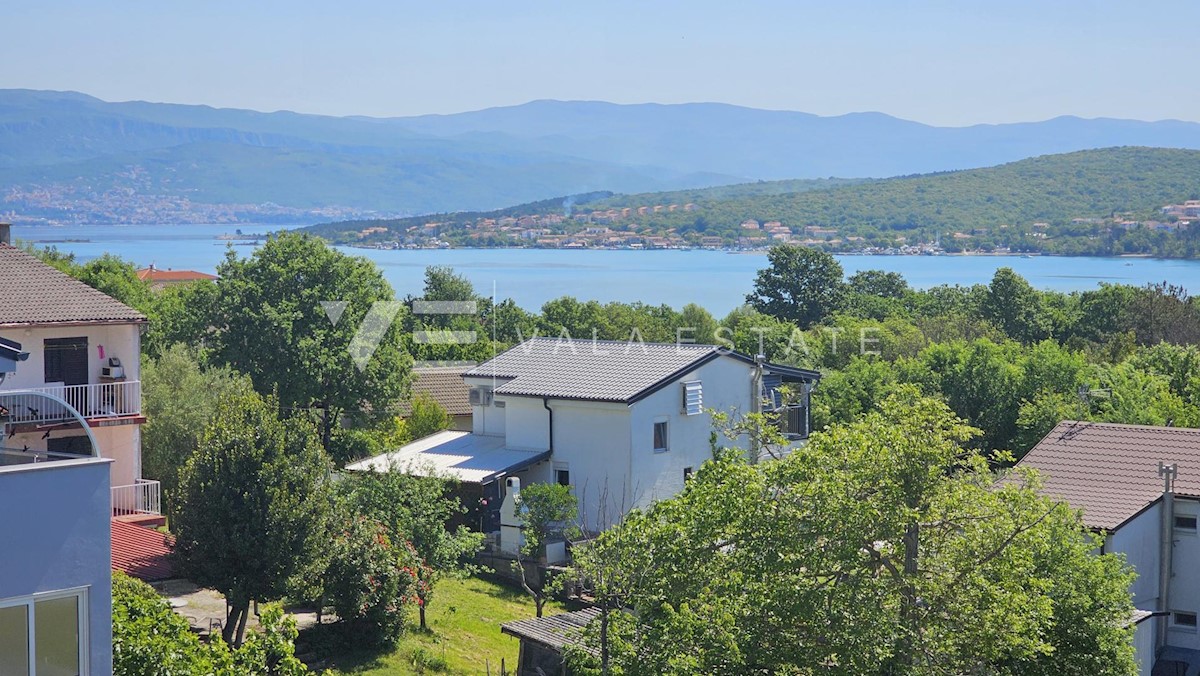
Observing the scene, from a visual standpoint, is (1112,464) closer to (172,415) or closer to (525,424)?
(525,424)

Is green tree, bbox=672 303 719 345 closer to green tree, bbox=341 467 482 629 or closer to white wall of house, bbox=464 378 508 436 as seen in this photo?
white wall of house, bbox=464 378 508 436

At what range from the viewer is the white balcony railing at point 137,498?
22344mm

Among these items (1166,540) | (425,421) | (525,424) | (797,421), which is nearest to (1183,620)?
(1166,540)

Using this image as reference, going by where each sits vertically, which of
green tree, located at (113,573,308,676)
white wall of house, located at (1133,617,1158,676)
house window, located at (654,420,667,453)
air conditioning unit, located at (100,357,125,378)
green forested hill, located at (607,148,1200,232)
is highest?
green forested hill, located at (607,148,1200,232)

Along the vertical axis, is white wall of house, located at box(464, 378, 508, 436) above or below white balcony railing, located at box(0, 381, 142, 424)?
below

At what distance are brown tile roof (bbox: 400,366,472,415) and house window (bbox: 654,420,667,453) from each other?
13523 millimetres

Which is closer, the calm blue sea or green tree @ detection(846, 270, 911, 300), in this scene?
green tree @ detection(846, 270, 911, 300)

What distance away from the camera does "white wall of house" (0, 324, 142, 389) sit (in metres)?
21.4

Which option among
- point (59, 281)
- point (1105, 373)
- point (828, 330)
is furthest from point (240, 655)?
point (828, 330)

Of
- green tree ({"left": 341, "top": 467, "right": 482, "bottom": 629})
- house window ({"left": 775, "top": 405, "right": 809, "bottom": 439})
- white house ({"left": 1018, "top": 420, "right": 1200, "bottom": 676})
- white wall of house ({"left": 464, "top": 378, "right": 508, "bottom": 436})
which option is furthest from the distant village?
green tree ({"left": 341, "top": 467, "right": 482, "bottom": 629})

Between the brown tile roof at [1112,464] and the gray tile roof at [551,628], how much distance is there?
8.49 meters

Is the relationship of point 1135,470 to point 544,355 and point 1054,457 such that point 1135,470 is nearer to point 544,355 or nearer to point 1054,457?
point 1054,457

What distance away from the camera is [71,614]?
886 cm

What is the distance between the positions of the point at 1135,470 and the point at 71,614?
63.1 ft
